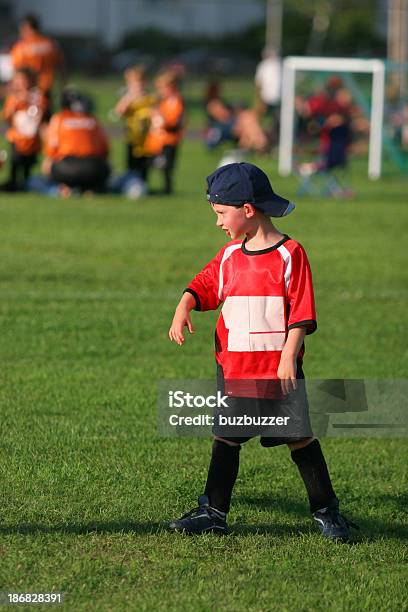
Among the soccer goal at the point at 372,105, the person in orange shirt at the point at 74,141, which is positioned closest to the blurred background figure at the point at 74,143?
the person in orange shirt at the point at 74,141

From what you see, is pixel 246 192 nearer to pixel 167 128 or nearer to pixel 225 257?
pixel 225 257

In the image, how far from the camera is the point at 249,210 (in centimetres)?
500

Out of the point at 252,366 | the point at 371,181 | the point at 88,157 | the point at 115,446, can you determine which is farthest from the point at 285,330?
the point at 371,181

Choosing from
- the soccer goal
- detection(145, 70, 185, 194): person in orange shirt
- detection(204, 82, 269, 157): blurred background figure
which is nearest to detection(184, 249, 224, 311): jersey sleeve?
detection(145, 70, 185, 194): person in orange shirt

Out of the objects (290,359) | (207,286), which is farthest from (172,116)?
(290,359)

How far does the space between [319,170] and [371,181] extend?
3425mm

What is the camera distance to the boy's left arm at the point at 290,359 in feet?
16.0

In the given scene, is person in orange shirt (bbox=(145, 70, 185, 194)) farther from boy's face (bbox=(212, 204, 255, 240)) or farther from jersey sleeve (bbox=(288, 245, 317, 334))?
jersey sleeve (bbox=(288, 245, 317, 334))

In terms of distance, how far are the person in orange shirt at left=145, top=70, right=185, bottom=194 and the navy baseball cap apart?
47.5 feet

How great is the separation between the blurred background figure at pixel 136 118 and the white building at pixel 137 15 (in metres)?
56.1

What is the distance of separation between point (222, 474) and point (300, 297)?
31.6 inches

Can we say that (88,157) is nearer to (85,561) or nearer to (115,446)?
(115,446)

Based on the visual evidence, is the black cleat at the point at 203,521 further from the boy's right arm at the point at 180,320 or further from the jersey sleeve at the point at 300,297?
the jersey sleeve at the point at 300,297

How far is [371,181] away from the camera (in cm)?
2356
